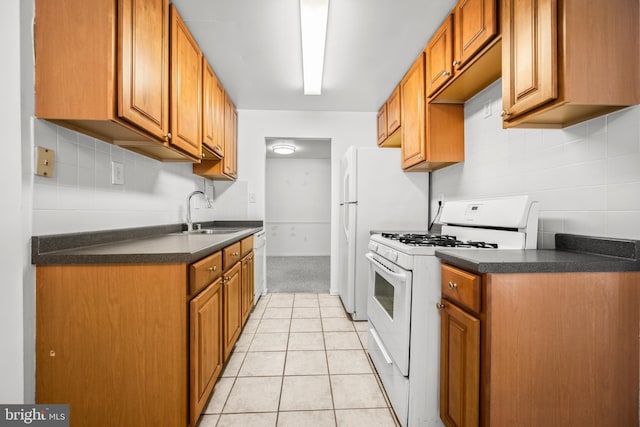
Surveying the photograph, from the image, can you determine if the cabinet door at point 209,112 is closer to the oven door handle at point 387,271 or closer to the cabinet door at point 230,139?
the cabinet door at point 230,139

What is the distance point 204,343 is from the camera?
4.45 feet

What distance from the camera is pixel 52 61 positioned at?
111cm

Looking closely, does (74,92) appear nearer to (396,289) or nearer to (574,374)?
(396,289)

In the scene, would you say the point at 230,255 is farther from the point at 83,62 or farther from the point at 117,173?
the point at 83,62

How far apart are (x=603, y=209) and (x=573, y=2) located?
794mm

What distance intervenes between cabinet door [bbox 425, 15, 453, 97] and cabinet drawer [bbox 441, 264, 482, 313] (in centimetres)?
126

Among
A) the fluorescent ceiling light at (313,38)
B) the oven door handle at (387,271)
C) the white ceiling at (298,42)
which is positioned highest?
the white ceiling at (298,42)

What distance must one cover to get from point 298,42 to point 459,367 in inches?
86.0

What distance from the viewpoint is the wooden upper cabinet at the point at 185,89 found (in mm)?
1682

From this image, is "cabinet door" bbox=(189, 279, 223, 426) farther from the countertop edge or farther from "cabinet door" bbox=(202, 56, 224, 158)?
"cabinet door" bbox=(202, 56, 224, 158)

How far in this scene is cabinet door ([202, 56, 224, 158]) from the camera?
222cm

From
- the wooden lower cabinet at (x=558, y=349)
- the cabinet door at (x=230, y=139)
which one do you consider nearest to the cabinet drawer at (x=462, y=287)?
the wooden lower cabinet at (x=558, y=349)

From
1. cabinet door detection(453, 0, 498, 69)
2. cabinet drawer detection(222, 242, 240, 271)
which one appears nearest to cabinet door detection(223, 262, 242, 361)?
cabinet drawer detection(222, 242, 240, 271)

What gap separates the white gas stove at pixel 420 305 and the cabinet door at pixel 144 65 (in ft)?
4.54
